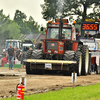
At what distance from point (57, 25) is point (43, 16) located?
1130 inches

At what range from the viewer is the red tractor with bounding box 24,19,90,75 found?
54.8 ft

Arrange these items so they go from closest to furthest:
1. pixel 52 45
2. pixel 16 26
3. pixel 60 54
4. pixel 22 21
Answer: pixel 60 54, pixel 52 45, pixel 16 26, pixel 22 21

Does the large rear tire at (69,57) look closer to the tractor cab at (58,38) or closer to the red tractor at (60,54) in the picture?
the red tractor at (60,54)

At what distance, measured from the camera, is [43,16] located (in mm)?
47188

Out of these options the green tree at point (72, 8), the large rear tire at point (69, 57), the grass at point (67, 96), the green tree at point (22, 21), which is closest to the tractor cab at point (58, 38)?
the large rear tire at point (69, 57)

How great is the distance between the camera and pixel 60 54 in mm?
17984

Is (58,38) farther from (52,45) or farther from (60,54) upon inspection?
(60,54)

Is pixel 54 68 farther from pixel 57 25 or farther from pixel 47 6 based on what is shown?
pixel 47 6

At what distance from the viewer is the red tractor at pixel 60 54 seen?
1670 centimetres

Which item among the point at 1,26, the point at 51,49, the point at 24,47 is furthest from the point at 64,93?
the point at 1,26

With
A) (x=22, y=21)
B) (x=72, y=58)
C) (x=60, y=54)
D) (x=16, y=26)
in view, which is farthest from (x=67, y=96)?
(x=22, y=21)

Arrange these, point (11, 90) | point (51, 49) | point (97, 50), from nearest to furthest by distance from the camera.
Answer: point (11, 90) < point (51, 49) < point (97, 50)

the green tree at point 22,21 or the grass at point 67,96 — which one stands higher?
the green tree at point 22,21

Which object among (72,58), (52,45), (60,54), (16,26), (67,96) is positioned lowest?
(67,96)
